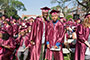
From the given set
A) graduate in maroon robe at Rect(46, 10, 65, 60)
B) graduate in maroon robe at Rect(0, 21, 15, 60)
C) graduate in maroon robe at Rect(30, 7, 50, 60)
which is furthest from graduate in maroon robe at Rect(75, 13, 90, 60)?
graduate in maroon robe at Rect(0, 21, 15, 60)

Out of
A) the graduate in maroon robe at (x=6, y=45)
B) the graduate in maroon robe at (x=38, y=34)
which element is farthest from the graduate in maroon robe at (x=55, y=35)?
the graduate in maroon robe at (x=6, y=45)

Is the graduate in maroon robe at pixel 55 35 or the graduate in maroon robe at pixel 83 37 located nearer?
the graduate in maroon robe at pixel 55 35

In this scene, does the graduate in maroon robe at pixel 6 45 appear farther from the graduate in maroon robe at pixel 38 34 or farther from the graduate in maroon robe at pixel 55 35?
the graduate in maroon robe at pixel 55 35

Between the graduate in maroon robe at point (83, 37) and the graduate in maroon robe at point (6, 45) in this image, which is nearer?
the graduate in maroon robe at point (83, 37)

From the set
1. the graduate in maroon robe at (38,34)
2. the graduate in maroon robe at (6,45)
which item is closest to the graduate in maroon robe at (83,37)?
the graduate in maroon robe at (38,34)

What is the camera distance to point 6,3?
1113 inches

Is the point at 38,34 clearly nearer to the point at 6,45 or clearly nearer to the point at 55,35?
the point at 55,35

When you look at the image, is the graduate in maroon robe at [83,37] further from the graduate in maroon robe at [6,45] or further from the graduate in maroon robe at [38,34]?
the graduate in maroon robe at [6,45]

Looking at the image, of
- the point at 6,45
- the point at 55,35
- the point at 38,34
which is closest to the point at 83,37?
the point at 55,35

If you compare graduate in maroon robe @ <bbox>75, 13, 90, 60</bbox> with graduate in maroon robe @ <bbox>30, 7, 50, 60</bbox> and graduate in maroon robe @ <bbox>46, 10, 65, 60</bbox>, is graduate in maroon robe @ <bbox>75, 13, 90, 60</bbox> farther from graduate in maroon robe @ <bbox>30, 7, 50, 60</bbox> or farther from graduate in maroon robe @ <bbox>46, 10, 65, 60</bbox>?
graduate in maroon robe @ <bbox>30, 7, 50, 60</bbox>

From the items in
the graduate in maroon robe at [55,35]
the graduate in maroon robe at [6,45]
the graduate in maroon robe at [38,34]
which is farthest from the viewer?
the graduate in maroon robe at [6,45]

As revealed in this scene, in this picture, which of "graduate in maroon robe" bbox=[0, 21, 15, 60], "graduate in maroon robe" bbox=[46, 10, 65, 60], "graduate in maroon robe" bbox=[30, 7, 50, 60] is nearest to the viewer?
"graduate in maroon robe" bbox=[46, 10, 65, 60]

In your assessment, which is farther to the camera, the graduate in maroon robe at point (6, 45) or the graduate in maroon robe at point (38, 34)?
the graduate in maroon robe at point (6, 45)

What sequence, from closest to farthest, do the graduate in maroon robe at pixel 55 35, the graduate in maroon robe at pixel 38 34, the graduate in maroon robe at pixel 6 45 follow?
the graduate in maroon robe at pixel 55 35
the graduate in maroon robe at pixel 38 34
the graduate in maroon robe at pixel 6 45
